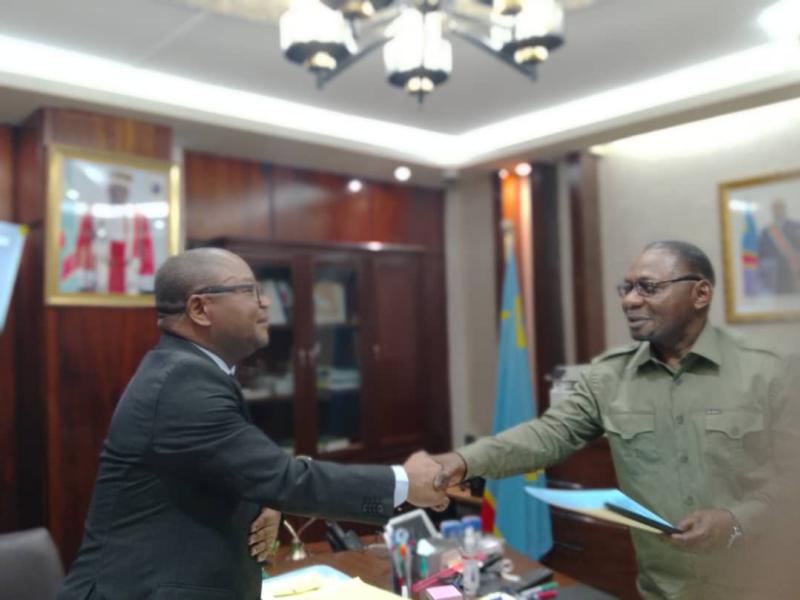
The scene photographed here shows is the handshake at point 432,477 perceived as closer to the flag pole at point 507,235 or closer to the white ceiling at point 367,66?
the white ceiling at point 367,66

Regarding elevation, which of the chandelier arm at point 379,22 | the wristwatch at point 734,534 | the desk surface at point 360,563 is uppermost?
the chandelier arm at point 379,22

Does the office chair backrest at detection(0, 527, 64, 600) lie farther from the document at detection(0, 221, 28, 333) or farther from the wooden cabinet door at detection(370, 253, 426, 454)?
the wooden cabinet door at detection(370, 253, 426, 454)

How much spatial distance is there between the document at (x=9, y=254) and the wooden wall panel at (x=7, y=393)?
15.6 inches

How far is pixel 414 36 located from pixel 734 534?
1566mm

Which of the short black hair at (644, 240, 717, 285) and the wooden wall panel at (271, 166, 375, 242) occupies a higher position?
the wooden wall panel at (271, 166, 375, 242)

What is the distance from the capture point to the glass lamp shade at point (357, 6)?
1812mm

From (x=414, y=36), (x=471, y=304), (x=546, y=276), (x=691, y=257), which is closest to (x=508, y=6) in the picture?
(x=414, y=36)

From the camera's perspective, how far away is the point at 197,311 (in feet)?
5.01

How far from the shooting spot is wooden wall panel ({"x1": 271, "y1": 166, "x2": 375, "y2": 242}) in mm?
4301

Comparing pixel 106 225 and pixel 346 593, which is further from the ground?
pixel 106 225

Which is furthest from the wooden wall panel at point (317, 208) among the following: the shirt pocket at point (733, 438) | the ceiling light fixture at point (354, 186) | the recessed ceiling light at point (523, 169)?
the shirt pocket at point (733, 438)

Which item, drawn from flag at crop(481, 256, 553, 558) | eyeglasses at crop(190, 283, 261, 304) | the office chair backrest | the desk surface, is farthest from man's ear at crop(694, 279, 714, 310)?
the office chair backrest

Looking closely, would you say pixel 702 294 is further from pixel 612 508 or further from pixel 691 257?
pixel 612 508

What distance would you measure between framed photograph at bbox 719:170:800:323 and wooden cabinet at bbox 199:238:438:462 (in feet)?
6.24
